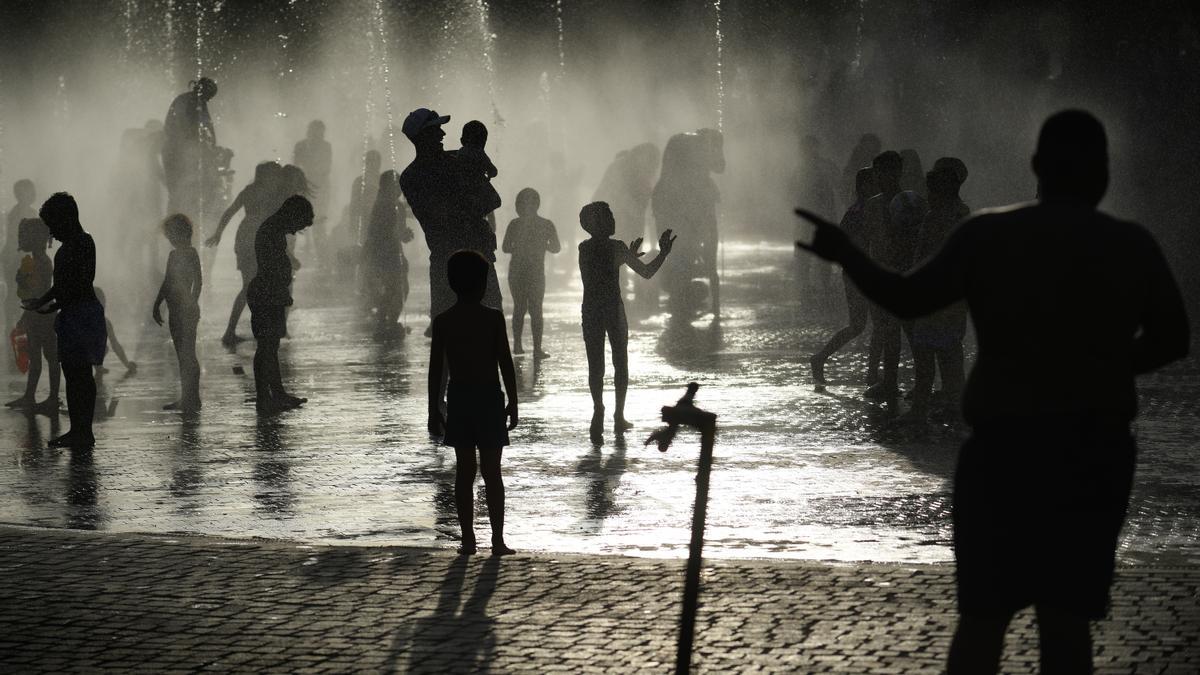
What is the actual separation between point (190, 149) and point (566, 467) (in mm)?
13781

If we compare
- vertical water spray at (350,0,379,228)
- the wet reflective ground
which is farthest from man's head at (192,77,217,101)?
vertical water spray at (350,0,379,228)

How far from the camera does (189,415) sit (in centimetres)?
1390

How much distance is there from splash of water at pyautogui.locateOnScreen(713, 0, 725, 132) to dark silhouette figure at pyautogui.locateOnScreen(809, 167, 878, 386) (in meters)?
35.1

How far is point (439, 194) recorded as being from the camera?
12656 millimetres

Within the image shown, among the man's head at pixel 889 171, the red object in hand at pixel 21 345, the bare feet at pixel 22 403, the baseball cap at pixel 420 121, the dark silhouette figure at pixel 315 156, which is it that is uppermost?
the dark silhouette figure at pixel 315 156

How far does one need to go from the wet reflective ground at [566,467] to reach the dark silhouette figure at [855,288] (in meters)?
0.30

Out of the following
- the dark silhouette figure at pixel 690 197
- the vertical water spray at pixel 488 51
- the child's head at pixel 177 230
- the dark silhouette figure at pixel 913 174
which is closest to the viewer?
the child's head at pixel 177 230

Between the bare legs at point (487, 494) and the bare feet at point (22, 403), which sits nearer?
the bare legs at point (487, 494)

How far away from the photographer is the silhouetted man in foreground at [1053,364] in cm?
477

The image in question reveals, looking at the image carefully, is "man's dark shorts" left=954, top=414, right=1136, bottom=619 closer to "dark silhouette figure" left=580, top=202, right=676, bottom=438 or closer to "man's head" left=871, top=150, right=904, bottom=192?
→ "dark silhouette figure" left=580, top=202, right=676, bottom=438

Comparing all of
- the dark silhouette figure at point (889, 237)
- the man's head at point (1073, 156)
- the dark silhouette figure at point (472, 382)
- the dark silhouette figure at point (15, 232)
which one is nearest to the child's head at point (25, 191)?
the dark silhouette figure at point (15, 232)

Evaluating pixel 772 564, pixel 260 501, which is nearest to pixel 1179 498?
pixel 772 564

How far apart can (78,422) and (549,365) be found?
5548mm

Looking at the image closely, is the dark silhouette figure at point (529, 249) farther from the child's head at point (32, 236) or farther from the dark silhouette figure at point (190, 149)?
the dark silhouette figure at point (190, 149)
